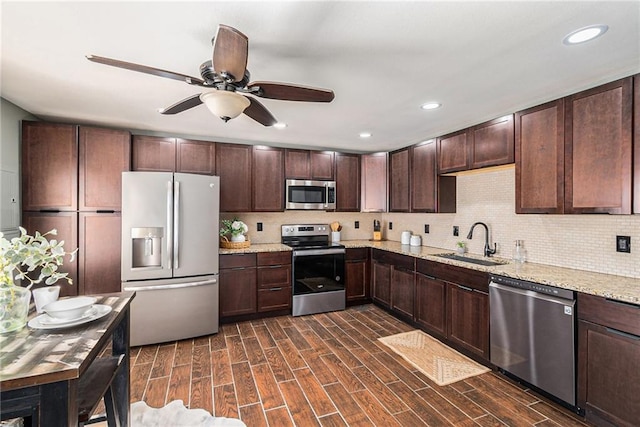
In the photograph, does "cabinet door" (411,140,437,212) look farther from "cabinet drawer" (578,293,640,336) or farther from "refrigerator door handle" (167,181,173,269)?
"refrigerator door handle" (167,181,173,269)

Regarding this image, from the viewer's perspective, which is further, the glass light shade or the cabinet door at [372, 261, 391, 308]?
the cabinet door at [372, 261, 391, 308]

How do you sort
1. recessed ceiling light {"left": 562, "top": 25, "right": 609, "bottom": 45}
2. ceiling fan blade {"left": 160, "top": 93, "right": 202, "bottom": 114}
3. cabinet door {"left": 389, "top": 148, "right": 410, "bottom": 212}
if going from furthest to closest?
cabinet door {"left": 389, "top": 148, "right": 410, "bottom": 212}
ceiling fan blade {"left": 160, "top": 93, "right": 202, "bottom": 114}
recessed ceiling light {"left": 562, "top": 25, "right": 609, "bottom": 45}

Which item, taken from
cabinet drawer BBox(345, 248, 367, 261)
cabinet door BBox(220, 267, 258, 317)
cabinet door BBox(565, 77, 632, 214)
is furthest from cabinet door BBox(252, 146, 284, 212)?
cabinet door BBox(565, 77, 632, 214)

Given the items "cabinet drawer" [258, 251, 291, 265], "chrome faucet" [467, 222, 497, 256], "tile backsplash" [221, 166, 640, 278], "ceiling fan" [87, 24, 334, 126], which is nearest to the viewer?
"ceiling fan" [87, 24, 334, 126]

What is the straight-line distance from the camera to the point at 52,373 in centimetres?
102

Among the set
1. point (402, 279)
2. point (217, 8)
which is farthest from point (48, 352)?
point (402, 279)

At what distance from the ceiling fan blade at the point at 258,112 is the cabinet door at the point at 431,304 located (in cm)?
239

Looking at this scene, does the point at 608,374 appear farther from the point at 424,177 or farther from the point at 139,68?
the point at 139,68

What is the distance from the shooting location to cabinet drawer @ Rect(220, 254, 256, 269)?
3693mm

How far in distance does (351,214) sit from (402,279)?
1.62m

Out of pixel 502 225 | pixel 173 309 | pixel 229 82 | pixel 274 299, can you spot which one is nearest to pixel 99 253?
pixel 173 309

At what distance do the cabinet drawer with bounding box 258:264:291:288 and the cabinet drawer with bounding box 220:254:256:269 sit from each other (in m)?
0.15

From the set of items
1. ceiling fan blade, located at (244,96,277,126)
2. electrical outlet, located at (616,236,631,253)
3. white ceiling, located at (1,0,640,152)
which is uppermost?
white ceiling, located at (1,0,640,152)

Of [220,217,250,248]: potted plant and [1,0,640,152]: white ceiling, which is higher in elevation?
[1,0,640,152]: white ceiling
